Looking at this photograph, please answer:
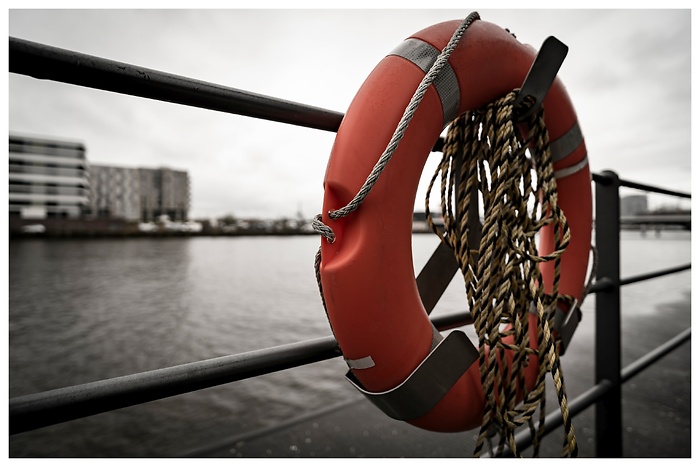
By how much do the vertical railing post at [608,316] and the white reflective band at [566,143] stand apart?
428mm

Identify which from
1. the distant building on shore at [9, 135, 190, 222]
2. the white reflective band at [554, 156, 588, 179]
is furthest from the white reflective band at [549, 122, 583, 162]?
the distant building on shore at [9, 135, 190, 222]

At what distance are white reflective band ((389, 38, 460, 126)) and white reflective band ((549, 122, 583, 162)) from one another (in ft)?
1.11

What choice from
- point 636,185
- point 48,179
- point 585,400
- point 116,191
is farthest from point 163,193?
point 585,400

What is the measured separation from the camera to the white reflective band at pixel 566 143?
0.90m

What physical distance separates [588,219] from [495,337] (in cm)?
43

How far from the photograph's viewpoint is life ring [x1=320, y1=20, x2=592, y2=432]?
0.61 m

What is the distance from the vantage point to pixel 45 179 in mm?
39719

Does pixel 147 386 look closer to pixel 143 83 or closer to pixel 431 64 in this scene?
pixel 143 83

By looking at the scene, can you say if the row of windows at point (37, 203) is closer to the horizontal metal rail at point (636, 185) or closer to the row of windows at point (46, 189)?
the row of windows at point (46, 189)

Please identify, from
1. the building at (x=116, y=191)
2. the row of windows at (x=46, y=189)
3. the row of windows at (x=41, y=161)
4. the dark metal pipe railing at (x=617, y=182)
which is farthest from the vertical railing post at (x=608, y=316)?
the building at (x=116, y=191)

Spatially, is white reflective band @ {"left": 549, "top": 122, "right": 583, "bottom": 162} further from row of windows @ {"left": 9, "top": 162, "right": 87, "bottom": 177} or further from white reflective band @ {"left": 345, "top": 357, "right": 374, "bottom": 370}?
row of windows @ {"left": 9, "top": 162, "right": 87, "bottom": 177}

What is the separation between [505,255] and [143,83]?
2.01 ft

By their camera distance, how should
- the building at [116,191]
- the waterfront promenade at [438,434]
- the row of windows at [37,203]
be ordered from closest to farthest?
the waterfront promenade at [438,434] → the row of windows at [37,203] → the building at [116,191]

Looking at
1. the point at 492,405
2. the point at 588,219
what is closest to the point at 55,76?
the point at 492,405
